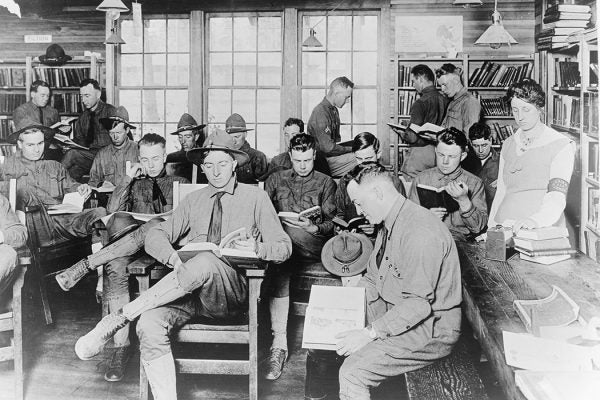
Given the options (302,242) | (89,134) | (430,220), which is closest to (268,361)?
(302,242)

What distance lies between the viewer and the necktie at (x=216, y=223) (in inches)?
143

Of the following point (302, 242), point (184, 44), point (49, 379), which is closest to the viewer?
point (49, 379)

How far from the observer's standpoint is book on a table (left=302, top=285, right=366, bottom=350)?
251 cm

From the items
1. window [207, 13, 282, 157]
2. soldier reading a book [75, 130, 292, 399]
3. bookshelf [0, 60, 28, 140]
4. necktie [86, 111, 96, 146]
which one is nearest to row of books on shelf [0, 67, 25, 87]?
bookshelf [0, 60, 28, 140]

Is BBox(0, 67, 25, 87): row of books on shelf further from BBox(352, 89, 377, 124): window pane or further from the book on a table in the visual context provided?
the book on a table

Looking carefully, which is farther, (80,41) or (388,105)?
(80,41)

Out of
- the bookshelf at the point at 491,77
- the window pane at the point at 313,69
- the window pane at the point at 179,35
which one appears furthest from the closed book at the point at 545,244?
the window pane at the point at 179,35

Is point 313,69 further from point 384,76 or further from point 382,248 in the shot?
point 382,248

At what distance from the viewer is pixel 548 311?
216cm

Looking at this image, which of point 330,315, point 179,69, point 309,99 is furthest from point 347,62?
point 330,315

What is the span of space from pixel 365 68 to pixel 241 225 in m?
4.68

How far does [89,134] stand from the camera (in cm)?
730

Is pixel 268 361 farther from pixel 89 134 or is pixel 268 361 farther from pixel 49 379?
pixel 89 134

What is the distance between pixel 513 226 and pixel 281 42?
5.27 metres
